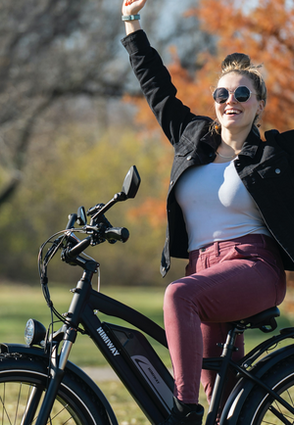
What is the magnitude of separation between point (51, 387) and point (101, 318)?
31.4 ft

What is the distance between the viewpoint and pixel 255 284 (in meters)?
2.46

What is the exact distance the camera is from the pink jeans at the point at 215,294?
235cm

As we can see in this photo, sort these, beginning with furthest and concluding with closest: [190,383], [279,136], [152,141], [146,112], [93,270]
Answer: [152,141] → [146,112] → [279,136] → [93,270] → [190,383]

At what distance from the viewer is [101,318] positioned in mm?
11789

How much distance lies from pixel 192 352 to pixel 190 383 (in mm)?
123

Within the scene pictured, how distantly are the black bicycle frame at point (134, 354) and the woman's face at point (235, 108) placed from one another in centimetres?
94

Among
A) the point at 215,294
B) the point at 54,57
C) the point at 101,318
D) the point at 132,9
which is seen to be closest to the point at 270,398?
the point at 215,294

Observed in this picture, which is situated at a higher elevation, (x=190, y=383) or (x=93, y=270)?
(x=93, y=270)

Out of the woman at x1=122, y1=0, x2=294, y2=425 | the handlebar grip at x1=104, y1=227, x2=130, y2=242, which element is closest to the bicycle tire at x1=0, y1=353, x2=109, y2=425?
the woman at x1=122, y1=0, x2=294, y2=425

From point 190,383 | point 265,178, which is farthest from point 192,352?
point 265,178

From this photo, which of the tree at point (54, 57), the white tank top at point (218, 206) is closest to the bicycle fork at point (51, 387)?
the white tank top at point (218, 206)

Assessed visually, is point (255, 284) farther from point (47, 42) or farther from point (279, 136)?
point (47, 42)

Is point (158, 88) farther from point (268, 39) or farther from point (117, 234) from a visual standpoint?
point (268, 39)

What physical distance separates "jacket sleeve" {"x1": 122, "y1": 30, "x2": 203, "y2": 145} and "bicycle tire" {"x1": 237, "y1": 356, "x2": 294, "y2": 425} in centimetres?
123
